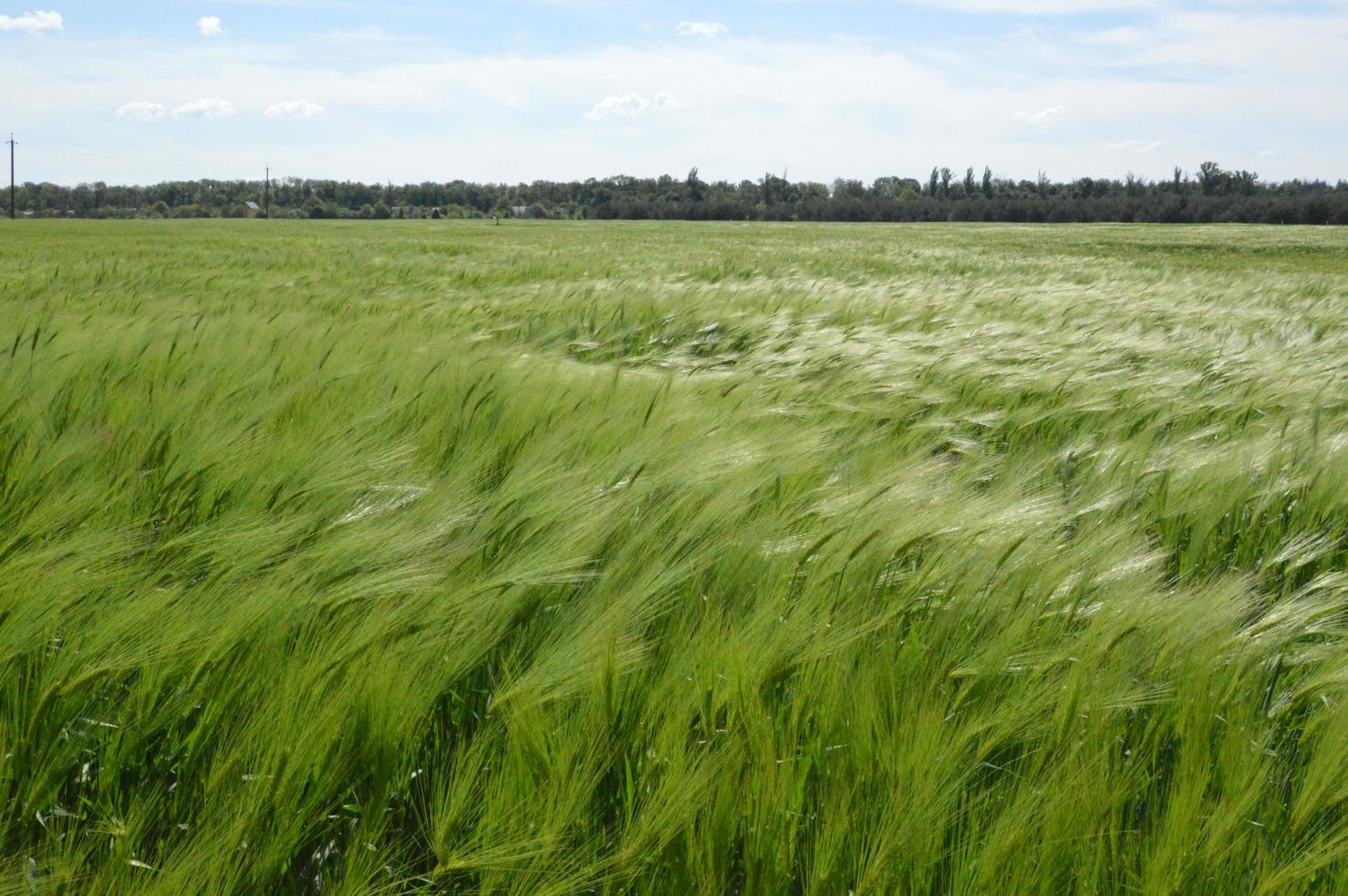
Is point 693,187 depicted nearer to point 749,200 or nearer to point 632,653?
point 749,200

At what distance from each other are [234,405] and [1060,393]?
2550 mm

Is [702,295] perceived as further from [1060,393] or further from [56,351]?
→ [56,351]

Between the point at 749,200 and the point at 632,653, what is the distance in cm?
10666

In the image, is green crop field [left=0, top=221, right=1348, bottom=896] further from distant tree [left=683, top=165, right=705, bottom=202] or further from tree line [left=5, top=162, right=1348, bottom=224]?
distant tree [left=683, top=165, right=705, bottom=202]

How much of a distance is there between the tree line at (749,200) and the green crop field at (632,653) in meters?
64.4

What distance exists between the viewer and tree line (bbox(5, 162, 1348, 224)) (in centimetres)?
6116

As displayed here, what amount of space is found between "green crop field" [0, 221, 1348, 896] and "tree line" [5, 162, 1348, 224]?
211ft

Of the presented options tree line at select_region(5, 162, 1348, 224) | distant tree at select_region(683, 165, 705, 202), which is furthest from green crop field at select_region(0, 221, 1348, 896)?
distant tree at select_region(683, 165, 705, 202)

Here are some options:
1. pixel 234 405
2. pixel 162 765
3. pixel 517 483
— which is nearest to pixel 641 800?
pixel 162 765

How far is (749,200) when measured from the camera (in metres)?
104

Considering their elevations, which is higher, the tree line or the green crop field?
the tree line

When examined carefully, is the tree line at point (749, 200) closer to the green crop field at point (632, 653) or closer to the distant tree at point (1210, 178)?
the distant tree at point (1210, 178)

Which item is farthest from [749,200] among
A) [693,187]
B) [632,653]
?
[632,653]

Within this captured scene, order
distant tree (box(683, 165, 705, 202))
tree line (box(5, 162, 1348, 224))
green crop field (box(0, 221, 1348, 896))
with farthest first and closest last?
distant tree (box(683, 165, 705, 202)) < tree line (box(5, 162, 1348, 224)) < green crop field (box(0, 221, 1348, 896))
